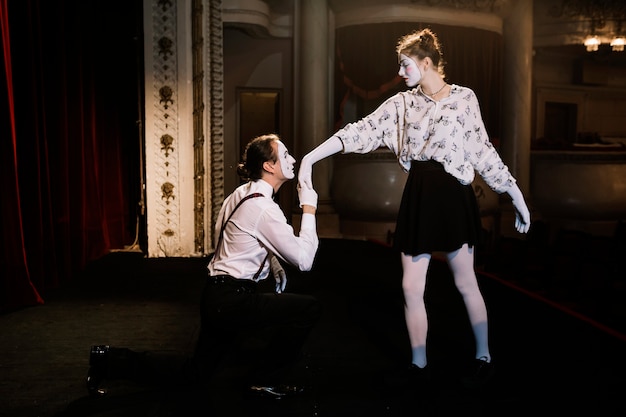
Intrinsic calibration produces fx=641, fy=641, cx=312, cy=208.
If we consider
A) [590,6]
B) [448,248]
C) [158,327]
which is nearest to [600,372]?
[448,248]

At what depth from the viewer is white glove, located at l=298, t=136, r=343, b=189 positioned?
238 centimetres

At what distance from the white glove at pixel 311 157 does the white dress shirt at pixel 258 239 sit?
0.13m

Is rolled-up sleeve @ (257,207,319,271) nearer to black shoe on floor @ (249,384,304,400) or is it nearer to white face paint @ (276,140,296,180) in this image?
white face paint @ (276,140,296,180)

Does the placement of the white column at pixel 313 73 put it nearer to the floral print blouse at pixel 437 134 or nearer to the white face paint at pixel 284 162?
the floral print blouse at pixel 437 134

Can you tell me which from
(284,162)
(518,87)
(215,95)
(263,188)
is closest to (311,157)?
(284,162)

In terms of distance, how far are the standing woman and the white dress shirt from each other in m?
0.18

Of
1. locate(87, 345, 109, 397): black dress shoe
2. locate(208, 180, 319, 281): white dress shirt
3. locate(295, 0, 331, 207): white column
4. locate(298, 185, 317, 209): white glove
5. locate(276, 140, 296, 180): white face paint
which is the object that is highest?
locate(295, 0, 331, 207): white column

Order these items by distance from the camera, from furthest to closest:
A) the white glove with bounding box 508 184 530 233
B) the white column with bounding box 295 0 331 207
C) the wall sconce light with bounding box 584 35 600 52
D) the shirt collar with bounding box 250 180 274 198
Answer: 1. the wall sconce light with bounding box 584 35 600 52
2. the white column with bounding box 295 0 331 207
3. the white glove with bounding box 508 184 530 233
4. the shirt collar with bounding box 250 180 274 198

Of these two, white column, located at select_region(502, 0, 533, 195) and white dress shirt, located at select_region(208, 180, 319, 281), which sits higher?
white column, located at select_region(502, 0, 533, 195)

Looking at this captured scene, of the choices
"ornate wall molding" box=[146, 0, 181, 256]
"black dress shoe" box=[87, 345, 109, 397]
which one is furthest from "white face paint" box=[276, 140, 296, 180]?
"ornate wall molding" box=[146, 0, 181, 256]

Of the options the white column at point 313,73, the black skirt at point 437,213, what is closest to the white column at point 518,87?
the white column at point 313,73

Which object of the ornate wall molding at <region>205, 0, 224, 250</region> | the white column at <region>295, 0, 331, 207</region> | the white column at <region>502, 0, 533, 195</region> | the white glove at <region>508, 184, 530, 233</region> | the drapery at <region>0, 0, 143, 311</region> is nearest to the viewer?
Answer: the white glove at <region>508, 184, 530, 233</region>

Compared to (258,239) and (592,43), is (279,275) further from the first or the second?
(592,43)

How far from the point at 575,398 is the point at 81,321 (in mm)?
2496
